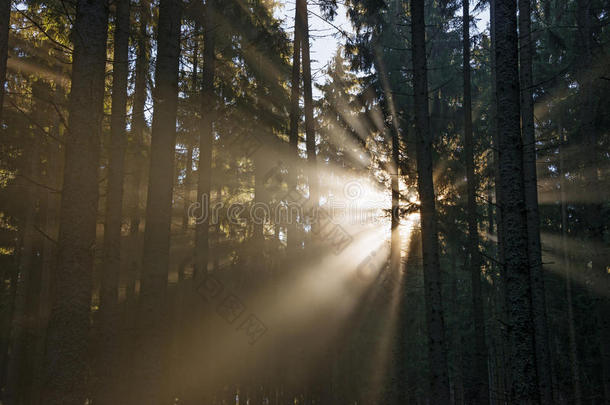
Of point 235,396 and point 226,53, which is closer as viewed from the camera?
point 235,396

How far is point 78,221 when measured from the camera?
4.74 m

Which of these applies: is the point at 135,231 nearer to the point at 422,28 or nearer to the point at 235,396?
the point at 235,396

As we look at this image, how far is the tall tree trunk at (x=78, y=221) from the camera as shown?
4.55 m

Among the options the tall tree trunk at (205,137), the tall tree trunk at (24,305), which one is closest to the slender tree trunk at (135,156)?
the tall tree trunk at (205,137)

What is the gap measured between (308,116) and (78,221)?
9384 mm

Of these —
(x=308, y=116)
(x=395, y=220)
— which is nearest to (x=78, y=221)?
(x=308, y=116)

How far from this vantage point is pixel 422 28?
8.94 metres

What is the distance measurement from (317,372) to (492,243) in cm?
1984

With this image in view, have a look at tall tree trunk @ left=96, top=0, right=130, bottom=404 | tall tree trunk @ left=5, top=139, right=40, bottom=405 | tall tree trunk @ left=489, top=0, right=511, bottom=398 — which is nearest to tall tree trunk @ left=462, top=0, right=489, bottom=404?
tall tree trunk @ left=489, top=0, right=511, bottom=398

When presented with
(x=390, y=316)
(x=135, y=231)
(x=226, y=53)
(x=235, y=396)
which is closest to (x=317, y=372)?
(x=235, y=396)

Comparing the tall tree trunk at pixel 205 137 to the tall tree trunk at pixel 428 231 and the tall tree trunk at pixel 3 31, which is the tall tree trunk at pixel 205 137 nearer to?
the tall tree trunk at pixel 428 231

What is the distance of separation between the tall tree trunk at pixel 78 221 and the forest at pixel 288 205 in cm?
2

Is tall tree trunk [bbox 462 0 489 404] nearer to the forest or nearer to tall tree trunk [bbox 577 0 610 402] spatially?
the forest

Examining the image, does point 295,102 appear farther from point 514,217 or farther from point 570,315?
point 570,315
